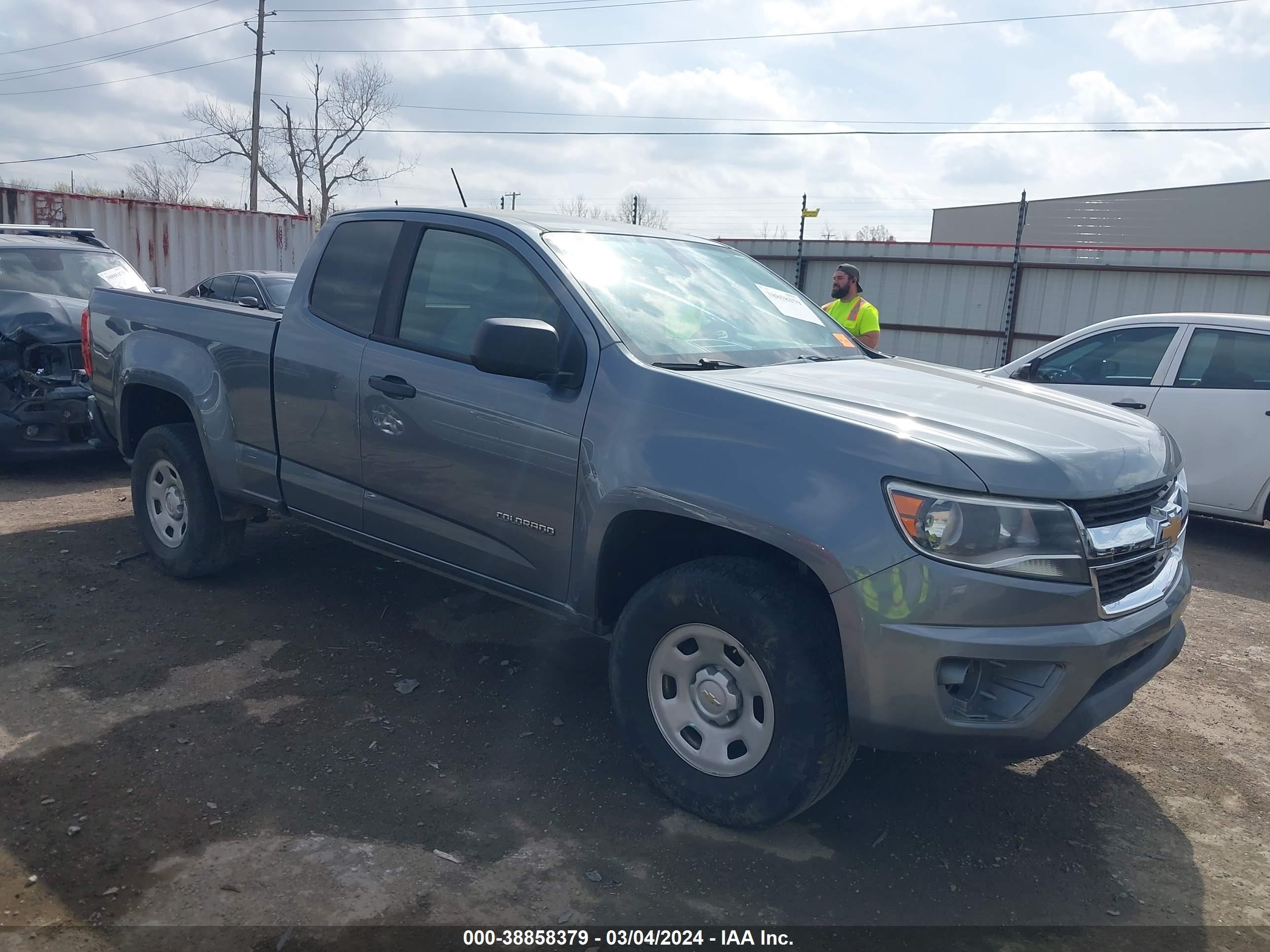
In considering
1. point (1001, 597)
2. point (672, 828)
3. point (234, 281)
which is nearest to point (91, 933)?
point (672, 828)

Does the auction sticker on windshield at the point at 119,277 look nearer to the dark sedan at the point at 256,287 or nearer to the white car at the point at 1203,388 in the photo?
the dark sedan at the point at 256,287

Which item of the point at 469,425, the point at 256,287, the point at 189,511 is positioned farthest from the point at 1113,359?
the point at 256,287

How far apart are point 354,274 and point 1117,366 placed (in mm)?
5578

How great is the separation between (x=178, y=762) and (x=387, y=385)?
5.13ft

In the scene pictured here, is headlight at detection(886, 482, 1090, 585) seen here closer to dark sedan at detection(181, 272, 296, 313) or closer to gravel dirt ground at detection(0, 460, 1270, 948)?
gravel dirt ground at detection(0, 460, 1270, 948)

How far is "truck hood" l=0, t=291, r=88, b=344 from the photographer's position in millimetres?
7285

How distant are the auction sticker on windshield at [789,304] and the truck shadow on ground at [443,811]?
5.91 ft

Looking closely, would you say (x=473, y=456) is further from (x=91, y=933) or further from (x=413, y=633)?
(x=91, y=933)

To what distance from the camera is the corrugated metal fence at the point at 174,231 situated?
13.6 meters

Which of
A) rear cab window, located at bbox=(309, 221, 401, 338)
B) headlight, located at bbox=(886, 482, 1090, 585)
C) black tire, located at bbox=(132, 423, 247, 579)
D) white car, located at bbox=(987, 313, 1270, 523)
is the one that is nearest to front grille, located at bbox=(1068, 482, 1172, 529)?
headlight, located at bbox=(886, 482, 1090, 585)

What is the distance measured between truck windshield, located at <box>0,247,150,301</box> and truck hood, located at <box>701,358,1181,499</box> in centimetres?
639

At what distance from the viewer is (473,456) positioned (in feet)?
11.8

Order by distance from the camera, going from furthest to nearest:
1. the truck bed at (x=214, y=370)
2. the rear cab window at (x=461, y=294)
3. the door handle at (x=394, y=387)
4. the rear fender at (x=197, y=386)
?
the rear fender at (x=197, y=386)
the truck bed at (x=214, y=370)
the door handle at (x=394, y=387)
the rear cab window at (x=461, y=294)

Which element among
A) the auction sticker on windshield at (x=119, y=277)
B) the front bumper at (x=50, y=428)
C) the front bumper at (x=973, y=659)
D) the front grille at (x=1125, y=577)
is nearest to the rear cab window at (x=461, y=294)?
the front bumper at (x=973, y=659)
